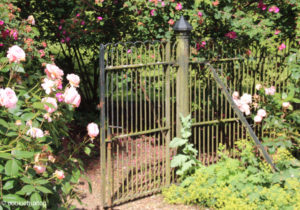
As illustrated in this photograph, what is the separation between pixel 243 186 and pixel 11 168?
3.22 metres

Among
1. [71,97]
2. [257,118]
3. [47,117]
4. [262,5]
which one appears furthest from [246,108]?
[47,117]

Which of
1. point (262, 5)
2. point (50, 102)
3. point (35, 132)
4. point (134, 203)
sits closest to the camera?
point (35, 132)

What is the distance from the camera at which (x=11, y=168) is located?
2656 millimetres

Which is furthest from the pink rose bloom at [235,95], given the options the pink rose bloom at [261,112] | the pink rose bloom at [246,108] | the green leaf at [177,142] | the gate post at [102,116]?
the gate post at [102,116]

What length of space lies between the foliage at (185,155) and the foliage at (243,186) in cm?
13

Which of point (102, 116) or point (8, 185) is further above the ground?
point (102, 116)

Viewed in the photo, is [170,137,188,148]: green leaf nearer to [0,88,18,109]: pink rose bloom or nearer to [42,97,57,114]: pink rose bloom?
[42,97,57,114]: pink rose bloom

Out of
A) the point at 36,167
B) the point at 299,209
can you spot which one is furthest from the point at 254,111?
the point at 36,167

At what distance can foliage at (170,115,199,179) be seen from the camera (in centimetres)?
561

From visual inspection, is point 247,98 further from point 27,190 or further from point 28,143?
point 27,190

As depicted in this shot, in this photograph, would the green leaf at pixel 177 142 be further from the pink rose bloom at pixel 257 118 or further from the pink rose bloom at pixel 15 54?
the pink rose bloom at pixel 15 54

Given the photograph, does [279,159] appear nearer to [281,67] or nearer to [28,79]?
[281,67]

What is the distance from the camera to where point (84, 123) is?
773 centimetres

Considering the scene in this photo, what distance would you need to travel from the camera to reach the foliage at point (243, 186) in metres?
4.93
